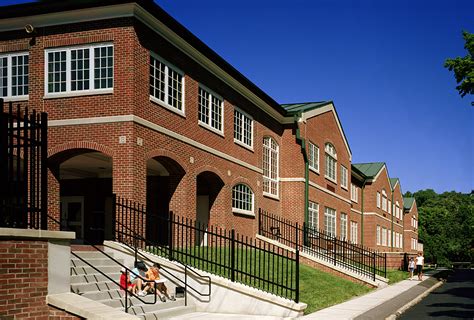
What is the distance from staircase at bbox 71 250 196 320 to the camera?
1172 centimetres

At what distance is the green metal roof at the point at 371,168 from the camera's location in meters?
50.6

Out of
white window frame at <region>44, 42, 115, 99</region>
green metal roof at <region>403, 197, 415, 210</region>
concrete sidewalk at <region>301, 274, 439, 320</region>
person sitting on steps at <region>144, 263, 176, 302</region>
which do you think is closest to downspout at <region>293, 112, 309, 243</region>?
concrete sidewalk at <region>301, 274, 439, 320</region>

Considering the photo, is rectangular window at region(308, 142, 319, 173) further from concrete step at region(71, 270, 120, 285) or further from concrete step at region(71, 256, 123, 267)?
concrete step at region(71, 270, 120, 285)

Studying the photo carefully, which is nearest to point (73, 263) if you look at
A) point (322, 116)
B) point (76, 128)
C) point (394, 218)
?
point (76, 128)

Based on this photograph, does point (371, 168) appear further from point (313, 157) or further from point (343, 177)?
point (313, 157)

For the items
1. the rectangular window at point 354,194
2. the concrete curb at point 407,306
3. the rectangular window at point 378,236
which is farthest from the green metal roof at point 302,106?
the rectangular window at point 378,236

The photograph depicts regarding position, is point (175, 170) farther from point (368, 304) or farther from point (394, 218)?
point (394, 218)

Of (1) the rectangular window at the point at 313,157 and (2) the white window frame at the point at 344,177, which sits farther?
(2) the white window frame at the point at 344,177

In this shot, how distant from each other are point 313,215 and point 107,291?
68.9 ft

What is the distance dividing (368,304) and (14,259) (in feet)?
40.0

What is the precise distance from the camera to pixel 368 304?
17.9 m

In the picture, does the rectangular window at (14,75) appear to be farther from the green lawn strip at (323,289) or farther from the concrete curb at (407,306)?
the concrete curb at (407,306)

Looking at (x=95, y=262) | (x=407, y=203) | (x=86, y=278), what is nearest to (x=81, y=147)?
(x=95, y=262)

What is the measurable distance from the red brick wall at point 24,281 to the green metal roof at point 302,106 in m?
21.8
